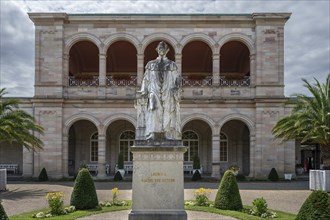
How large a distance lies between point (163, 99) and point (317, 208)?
4804 millimetres

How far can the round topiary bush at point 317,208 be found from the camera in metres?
9.80

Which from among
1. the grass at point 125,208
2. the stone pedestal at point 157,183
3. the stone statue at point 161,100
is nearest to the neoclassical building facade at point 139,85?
the grass at point 125,208

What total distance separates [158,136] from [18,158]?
1018 inches

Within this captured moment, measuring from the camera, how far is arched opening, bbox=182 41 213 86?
34312 mm

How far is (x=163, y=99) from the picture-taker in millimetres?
11469

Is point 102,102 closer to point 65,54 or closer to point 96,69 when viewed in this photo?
point 65,54

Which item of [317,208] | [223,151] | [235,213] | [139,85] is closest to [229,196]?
[235,213]

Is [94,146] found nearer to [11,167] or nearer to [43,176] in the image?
[43,176]

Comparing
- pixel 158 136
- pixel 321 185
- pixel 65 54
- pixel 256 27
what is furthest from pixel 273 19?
pixel 158 136

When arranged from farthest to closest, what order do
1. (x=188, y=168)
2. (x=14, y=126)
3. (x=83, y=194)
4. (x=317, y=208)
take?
(x=188, y=168) → (x=14, y=126) → (x=83, y=194) → (x=317, y=208)

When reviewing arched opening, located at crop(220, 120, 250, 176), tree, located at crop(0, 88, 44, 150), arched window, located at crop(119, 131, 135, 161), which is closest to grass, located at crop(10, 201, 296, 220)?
tree, located at crop(0, 88, 44, 150)

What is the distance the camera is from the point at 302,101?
24094 mm

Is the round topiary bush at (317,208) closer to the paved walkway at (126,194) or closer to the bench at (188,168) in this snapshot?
the paved walkway at (126,194)

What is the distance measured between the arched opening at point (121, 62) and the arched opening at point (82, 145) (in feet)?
13.7
